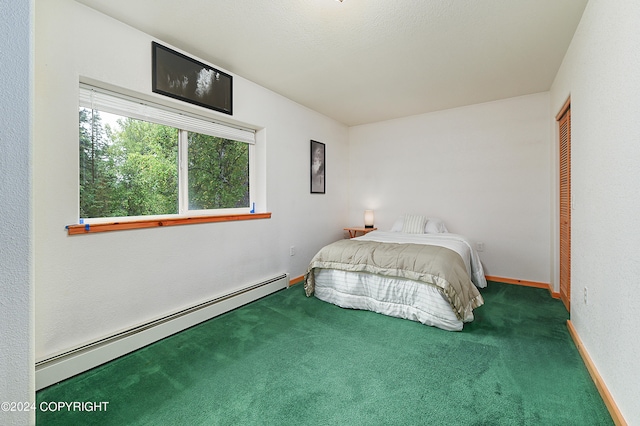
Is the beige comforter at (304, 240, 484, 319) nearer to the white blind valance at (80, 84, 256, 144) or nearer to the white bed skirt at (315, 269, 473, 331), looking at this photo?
the white bed skirt at (315, 269, 473, 331)

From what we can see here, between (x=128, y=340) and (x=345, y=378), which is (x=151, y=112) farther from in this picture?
(x=345, y=378)

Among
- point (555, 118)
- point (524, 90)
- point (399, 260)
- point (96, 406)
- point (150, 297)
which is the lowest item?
point (96, 406)

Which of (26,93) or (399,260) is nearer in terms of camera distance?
(26,93)

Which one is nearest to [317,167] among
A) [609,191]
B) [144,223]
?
[144,223]

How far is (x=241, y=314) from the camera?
2.76 meters

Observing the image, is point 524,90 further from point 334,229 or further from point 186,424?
point 186,424

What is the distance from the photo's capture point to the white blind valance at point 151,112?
2054mm

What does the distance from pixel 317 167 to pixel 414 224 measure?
1687 mm

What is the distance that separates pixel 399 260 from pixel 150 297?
222cm

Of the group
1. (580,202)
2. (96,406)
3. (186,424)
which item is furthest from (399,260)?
(96,406)

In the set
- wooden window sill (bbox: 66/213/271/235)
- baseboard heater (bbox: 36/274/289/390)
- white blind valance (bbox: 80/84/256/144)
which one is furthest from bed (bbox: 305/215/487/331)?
white blind valance (bbox: 80/84/256/144)

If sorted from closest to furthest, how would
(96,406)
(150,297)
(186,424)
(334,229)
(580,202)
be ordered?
(186,424) < (96,406) < (580,202) < (150,297) < (334,229)

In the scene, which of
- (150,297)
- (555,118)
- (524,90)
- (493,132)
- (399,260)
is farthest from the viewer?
(493,132)

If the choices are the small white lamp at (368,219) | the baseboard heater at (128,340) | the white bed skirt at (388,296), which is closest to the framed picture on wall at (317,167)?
the small white lamp at (368,219)
